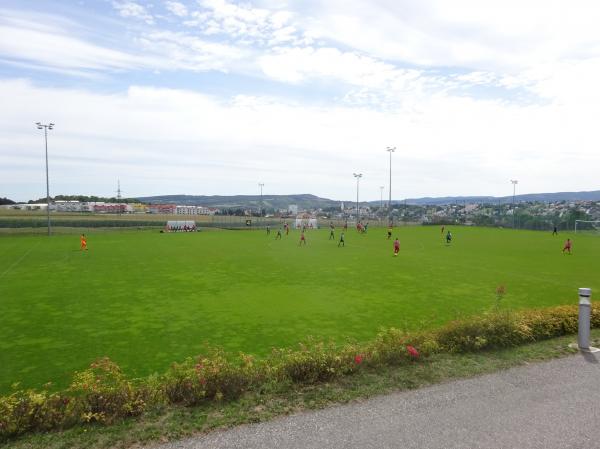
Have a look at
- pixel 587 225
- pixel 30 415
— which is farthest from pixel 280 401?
pixel 587 225

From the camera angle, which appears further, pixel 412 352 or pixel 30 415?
pixel 412 352

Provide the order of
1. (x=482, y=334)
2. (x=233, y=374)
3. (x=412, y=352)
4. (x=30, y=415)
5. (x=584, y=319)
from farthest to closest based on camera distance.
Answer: (x=482, y=334) → (x=584, y=319) → (x=412, y=352) → (x=233, y=374) → (x=30, y=415)

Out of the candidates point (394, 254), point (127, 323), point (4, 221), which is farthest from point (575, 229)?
point (4, 221)

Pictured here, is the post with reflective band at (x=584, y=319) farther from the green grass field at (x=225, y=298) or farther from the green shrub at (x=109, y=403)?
the green shrub at (x=109, y=403)

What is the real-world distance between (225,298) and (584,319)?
10.6m

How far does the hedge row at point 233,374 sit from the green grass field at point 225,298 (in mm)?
922

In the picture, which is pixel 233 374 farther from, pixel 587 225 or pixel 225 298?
pixel 587 225

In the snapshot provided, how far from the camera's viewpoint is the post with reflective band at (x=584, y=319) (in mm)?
7462

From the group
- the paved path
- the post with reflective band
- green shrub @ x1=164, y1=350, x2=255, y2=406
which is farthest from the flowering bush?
the post with reflective band

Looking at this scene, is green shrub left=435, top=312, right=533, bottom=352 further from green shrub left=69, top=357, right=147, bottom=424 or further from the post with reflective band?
green shrub left=69, top=357, right=147, bottom=424

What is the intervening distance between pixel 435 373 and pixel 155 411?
163 inches

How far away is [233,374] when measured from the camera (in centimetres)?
586

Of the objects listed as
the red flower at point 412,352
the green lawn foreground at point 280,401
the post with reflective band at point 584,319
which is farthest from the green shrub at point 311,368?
the post with reflective band at point 584,319

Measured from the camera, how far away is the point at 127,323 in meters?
11.4
